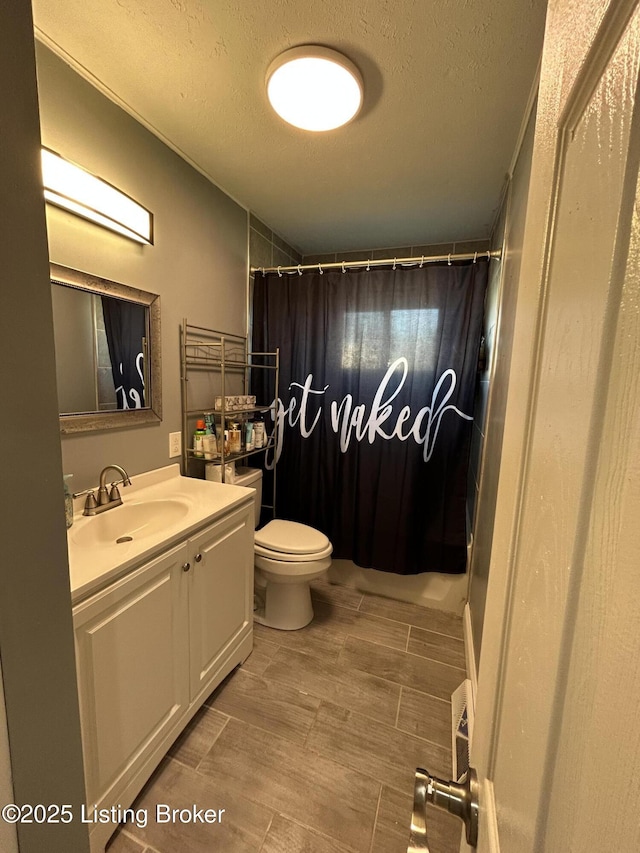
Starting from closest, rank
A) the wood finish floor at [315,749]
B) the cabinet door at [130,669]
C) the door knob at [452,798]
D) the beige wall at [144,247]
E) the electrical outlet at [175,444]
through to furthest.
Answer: the door knob at [452,798] → the cabinet door at [130,669] → the wood finish floor at [315,749] → the beige wall at [144,247] → the electrical outlet at [175,444]

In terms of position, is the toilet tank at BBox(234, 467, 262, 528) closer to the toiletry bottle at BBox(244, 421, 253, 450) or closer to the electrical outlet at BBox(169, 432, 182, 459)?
the toiletry bottle at BBox(244, 421, 253, 450)

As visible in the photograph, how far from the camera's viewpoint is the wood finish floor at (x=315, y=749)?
3.55ft

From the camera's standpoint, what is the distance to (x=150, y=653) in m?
1.13

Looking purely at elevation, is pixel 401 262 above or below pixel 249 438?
above

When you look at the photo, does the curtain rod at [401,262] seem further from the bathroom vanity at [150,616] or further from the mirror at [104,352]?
the bathroom vanity at [150,616]

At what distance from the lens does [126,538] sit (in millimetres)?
1297

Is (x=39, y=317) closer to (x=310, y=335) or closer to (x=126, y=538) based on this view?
(x=126, y=538)

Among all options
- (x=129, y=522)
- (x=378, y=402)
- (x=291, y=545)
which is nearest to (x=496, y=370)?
(x=378, y=402)

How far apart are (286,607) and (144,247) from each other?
6.46ft

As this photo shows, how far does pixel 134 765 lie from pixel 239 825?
39 cm

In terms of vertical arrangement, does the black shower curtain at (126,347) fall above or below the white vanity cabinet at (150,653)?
above

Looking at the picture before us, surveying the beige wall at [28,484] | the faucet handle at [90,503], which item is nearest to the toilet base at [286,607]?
the faucet handle at [90,503]

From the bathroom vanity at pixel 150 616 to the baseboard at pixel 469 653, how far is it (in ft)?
3.44

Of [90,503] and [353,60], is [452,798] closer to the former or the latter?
[90,503]
